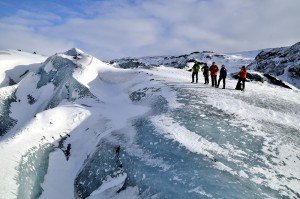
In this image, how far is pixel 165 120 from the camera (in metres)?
21.6

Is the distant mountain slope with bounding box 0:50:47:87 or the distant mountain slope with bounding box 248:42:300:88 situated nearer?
the distant mountain slope with bounding box 0:50:47:87

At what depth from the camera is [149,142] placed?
20.1 m

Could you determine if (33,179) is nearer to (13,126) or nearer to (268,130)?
(13,126)

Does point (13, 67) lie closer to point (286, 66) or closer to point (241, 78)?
point (241, 78)

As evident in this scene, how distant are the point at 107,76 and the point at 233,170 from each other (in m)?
20.3

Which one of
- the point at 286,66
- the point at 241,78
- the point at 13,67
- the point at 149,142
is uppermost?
the point at 13,67

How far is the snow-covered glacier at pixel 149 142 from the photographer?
16558 mm

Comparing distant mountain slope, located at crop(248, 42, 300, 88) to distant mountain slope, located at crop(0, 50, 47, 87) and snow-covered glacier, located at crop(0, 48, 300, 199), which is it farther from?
distant mountain slope, located at crop(0, 50, 47, 87)

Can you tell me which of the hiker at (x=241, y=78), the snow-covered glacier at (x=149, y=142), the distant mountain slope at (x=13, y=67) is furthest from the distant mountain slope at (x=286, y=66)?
the distant mountain slope at (x=13, y=67)

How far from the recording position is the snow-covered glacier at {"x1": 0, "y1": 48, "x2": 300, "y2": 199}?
1656cm

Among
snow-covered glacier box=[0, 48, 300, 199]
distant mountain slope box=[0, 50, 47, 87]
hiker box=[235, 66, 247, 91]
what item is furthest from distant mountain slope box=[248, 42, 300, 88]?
distant mountain slope box=[0, 50, 47, 87]

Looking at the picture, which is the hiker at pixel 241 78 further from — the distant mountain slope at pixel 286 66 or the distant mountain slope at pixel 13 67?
the distant mountain slope at pixel 286 66

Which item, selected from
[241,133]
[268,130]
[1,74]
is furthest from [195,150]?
[1,74]

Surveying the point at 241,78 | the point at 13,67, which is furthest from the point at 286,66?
the point at 13,67
